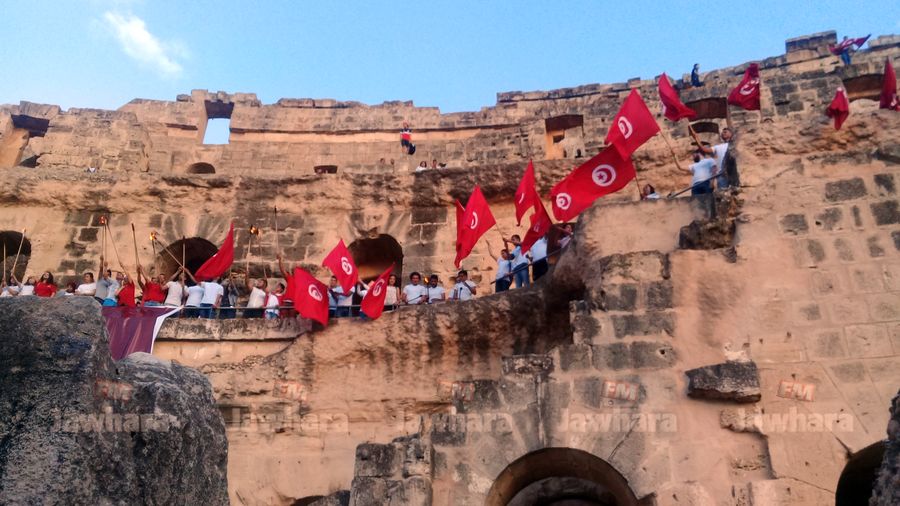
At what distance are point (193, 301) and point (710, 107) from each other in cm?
1283

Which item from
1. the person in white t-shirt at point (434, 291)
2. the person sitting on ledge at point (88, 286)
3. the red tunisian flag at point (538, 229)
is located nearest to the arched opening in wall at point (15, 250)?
the person sitting on ledge at point (88, 286)

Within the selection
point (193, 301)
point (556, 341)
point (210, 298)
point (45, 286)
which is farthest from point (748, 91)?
point (45, 286)

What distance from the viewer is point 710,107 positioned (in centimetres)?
1809

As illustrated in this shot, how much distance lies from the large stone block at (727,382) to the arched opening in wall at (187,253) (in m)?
8.33

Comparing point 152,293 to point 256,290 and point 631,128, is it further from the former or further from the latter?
point 631,128

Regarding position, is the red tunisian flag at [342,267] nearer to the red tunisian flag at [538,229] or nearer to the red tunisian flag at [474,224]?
the red tunisian flag at [474,224]

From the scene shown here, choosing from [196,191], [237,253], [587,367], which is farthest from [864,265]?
[196,191]

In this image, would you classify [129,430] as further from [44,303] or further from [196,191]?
[196,191]

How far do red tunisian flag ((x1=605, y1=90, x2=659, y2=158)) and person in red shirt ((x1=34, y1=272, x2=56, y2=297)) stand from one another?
7921 mm

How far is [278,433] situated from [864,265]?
6.32 meters

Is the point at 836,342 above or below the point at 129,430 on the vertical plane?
above

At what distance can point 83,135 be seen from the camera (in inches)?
754

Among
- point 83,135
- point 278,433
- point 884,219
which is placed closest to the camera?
point 884,219

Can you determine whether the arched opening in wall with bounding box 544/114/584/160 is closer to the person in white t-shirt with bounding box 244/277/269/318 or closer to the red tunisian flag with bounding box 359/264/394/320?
the person in white t-shirt with bounding box 244/277/269/318
